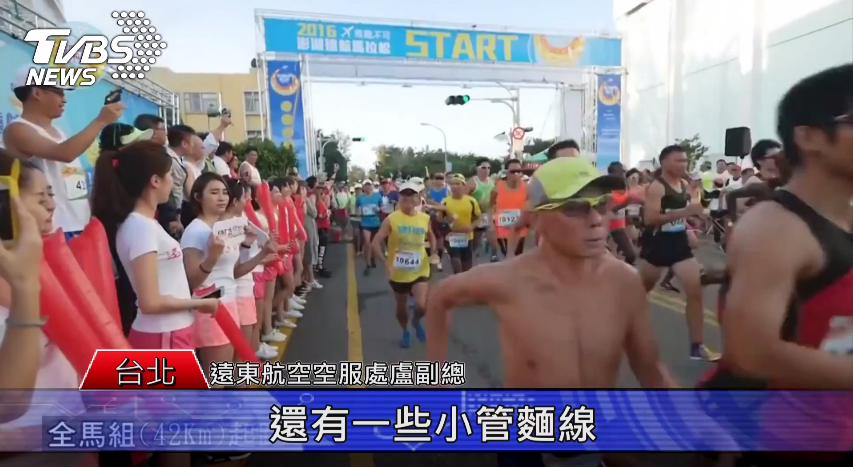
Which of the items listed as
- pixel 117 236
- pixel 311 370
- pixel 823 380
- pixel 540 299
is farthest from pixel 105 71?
pixel 823 380

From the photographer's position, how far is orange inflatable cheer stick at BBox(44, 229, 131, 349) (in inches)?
59.8

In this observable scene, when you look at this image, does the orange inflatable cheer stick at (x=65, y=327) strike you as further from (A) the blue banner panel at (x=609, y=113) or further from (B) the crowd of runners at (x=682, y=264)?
(A) the blue banner panel at (x=609, y=113)

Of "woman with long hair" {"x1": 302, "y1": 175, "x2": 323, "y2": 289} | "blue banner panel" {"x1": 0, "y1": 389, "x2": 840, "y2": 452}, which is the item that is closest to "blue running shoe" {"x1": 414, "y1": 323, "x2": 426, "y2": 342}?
"blue banner panel" {"x1": 0, "y1": 389, "x2": 840, "y2": 452}

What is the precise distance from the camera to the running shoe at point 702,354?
5.39ft

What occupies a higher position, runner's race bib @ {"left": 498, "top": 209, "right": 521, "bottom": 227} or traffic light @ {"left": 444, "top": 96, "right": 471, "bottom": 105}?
traffic light @ {"left": 444, "top": 96, "right": 471, "bottom": 105}

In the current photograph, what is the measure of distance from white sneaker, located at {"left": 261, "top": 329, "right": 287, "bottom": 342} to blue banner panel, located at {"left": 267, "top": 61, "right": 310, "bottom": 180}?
0.90 meters

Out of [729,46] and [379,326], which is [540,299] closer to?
[379,326]

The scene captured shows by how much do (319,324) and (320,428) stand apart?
0.73 meters

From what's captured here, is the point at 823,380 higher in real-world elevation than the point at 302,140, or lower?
lower

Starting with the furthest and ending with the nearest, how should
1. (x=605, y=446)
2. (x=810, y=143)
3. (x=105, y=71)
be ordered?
1. (x=605, y=446)
2. (x=105, y=71)
3. (x=810, y=143)

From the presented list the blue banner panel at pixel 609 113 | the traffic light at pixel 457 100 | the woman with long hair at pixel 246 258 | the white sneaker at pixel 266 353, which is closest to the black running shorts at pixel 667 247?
the blue banner panel at pixel 609 113

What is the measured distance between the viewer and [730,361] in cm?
159

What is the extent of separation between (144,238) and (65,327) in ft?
1.06

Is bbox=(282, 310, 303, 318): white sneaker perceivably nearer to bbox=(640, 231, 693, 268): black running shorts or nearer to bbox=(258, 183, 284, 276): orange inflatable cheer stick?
bbox=(258, 183, 284, 276): orange inflatable cheer stick
